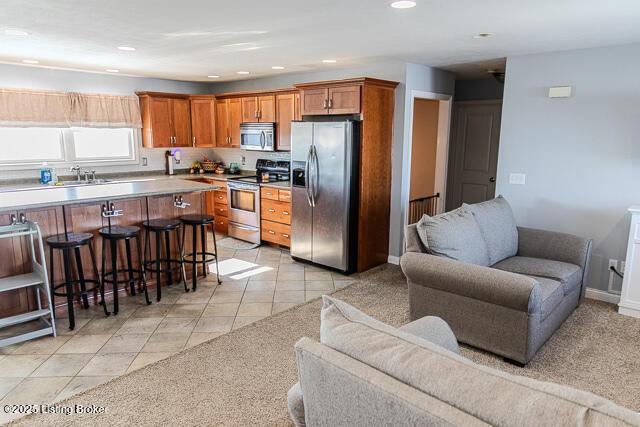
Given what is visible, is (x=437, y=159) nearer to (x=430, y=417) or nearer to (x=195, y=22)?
(x=195, y=22)

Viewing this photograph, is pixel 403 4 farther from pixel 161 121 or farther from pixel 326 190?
pixel 161 121

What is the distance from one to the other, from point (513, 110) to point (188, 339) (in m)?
3.87

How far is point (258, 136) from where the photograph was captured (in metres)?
6.32

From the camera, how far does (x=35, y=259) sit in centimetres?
351

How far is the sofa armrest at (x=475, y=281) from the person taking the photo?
2.79m

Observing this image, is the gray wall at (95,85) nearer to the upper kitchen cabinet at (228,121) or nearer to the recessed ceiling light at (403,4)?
the upper kitchen cabinet at (228,121)

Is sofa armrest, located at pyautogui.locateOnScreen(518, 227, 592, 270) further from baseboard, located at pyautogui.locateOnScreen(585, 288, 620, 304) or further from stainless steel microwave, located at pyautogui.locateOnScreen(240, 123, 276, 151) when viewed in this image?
stainless steel microwave, located at pyautogui.locateOnScreen(240, 123, 276, 151)

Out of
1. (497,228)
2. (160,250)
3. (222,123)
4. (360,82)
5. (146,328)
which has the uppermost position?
(360,82)

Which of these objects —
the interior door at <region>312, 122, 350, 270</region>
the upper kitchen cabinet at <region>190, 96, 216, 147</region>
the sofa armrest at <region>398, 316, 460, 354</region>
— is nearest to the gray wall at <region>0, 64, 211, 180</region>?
the upper kitchen cabinet at <region>190, 96, 216, 147</region>

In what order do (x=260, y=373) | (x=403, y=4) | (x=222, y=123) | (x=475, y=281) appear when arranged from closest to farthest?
(x=403, y=4)
(x=260, y=373)
(x=475, y=281)
(x=222, y=123)

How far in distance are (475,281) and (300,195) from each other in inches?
104

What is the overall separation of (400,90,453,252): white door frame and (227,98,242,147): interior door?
9.33 ft

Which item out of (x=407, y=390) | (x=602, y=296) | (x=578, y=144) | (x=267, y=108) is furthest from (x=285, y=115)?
(x=407, y=390)

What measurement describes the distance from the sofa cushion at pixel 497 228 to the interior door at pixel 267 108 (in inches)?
132
